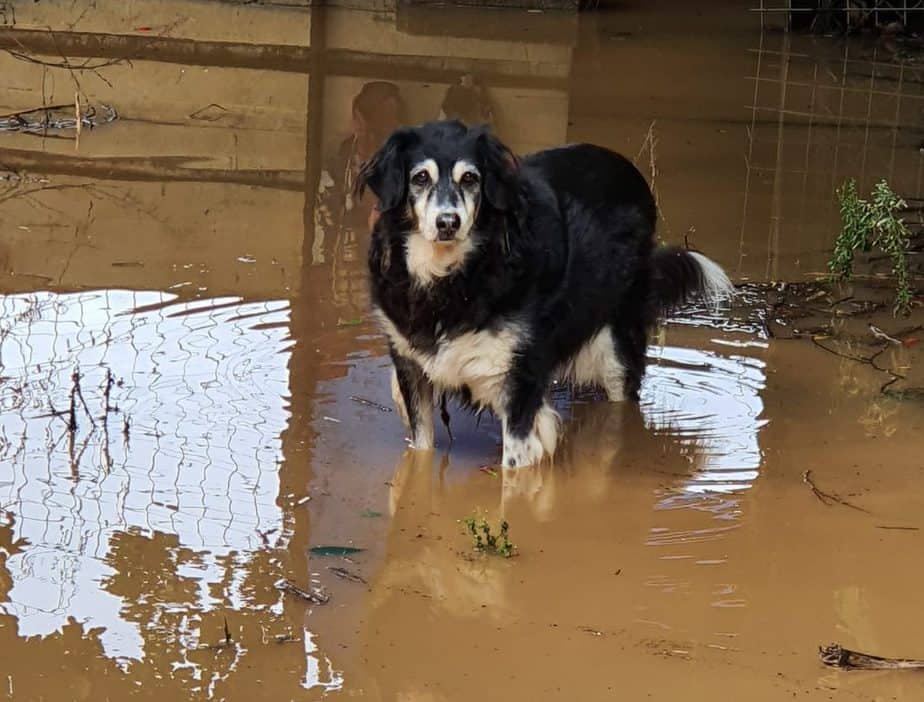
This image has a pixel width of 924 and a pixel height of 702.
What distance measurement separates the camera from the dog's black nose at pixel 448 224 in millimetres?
5367

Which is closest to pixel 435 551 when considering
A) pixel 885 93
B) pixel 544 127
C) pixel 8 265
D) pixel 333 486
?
pixel 333 486

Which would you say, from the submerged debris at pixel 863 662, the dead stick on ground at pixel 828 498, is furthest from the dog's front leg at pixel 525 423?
the submerged debris at pixel 863 662

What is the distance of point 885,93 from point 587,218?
7146 millimetres

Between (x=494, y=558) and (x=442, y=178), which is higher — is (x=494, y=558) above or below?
below

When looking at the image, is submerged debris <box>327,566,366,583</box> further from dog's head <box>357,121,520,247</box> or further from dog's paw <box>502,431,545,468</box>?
dog's head <box>357,121,520,247</box>

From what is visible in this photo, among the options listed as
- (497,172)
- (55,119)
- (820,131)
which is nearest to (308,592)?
(497,172)

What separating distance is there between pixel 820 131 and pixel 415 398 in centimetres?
628

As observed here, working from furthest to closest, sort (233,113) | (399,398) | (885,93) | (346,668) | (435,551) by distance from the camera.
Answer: (885,93), (233,113), (399,398), (435,551), (346,668)

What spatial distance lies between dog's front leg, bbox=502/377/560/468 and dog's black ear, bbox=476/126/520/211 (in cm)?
68

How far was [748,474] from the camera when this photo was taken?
575cm

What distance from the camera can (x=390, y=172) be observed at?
18.0ft

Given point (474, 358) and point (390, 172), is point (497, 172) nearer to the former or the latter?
point (390, 172)

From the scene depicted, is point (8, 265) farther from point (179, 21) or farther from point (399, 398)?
point (179, 21)

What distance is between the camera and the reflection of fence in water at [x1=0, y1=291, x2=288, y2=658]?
4.72 meters
